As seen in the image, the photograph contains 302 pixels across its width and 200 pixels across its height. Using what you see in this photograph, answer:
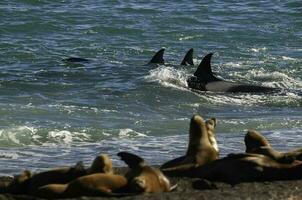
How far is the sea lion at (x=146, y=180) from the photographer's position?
269 inches

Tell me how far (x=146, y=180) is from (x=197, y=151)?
1.12 meters

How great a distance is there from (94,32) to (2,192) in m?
18.0

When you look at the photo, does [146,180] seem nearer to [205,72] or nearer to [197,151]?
[197,151]

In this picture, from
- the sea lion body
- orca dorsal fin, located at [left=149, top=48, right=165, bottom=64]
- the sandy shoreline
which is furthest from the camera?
orca dorsal fin, located at [left=149, top=48, right=165, bottom=64]

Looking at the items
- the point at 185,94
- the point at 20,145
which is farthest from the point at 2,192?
the point at 185,94

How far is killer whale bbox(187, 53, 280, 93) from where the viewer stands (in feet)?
51.1

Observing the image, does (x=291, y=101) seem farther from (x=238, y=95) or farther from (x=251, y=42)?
(x=251, y=42)

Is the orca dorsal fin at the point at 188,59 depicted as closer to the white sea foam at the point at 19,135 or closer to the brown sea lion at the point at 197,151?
the white sea foam at the point at 19,135

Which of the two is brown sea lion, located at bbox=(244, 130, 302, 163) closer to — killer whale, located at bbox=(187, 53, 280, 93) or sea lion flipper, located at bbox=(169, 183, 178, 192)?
sea lion flipper, located at bbox=(169, 183, 178, 192)

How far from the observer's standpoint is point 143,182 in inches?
270

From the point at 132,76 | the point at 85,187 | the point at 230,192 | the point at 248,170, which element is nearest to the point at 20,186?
the point at 85,187

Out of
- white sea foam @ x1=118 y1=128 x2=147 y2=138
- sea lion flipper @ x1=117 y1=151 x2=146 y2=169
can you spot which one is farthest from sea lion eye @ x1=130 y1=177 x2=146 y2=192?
white sea foam @ x1=118 y1=128 x2=147 y2=138

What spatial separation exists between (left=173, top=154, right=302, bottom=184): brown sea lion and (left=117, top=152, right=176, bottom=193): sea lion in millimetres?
558

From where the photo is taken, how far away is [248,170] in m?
7.46
